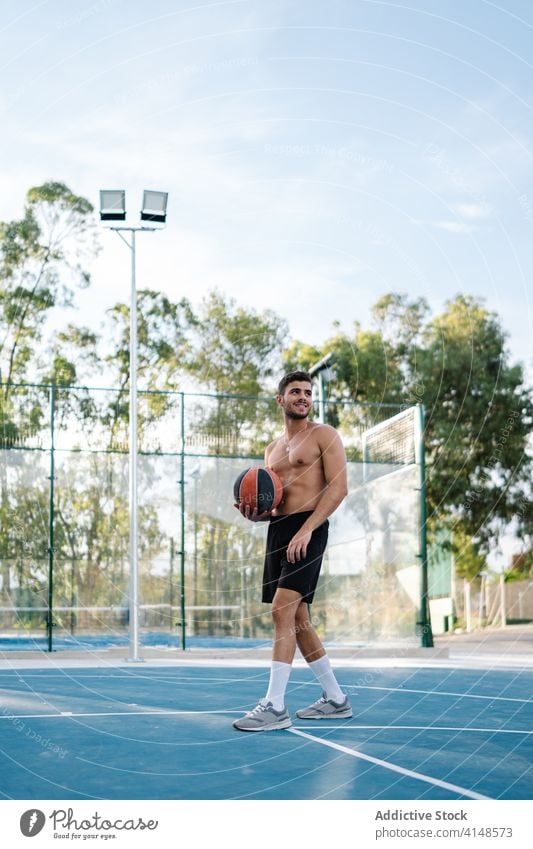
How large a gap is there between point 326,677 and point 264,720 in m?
0.66

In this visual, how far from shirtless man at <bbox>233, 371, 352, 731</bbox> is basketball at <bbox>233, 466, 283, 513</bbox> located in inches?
2.9

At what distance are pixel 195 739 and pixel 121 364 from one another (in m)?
19.5

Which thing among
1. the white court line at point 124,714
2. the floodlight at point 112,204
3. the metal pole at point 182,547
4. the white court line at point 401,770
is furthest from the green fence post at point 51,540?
the white court line at point 401,770

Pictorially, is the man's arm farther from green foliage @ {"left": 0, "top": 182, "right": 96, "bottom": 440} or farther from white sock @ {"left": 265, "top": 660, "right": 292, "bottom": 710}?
green foliage @ {"left": 0, "top": 182, "right": 96, "bottom": 440}

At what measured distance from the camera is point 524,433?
24062 millimetres

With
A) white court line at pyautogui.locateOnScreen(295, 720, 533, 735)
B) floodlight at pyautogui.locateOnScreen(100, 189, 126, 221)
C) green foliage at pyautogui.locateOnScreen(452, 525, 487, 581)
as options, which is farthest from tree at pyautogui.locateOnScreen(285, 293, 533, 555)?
white court line at pyautogui.locateOnScreen(295, 720, 533, 735)

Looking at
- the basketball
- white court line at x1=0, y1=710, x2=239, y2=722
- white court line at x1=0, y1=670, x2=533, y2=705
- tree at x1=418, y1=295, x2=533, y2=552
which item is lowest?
white court line at x1=0, y1=670, x2=533, y2=705

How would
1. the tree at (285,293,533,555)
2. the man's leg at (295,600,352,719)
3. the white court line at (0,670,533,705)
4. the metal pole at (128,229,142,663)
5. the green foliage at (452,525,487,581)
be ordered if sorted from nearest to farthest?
the man's leg at (295,600,352,719)
the white court line at (0,670,533,705)
the metal pole at (128,229,142,663)
the tree at (285,293,533,555)
the green foliage at (452,525,487,581)

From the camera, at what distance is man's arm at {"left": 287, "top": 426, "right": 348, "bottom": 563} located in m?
5.39

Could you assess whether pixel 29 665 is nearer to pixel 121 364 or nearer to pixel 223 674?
pixel 223 674

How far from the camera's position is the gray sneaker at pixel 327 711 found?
570cm

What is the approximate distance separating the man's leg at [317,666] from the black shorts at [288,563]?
215mm

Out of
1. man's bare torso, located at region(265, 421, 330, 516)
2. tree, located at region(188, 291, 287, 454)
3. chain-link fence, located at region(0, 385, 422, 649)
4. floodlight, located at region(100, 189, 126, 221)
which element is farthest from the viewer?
tree, located at region(188, 291, 287, 454)
